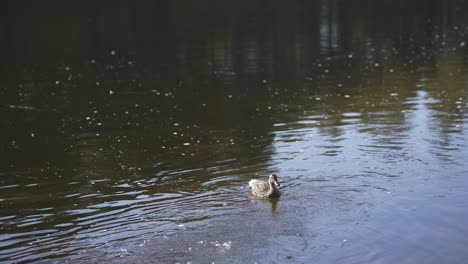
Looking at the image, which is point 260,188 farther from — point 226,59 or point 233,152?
point 226,59

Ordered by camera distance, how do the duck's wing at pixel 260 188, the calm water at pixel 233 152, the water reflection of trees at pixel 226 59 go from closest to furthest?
the calm water at pixel 233 152 < the duck's wing at pixel 260 188 < the water reflection of trees at pixel 226 59

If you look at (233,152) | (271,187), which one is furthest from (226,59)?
(271,187)

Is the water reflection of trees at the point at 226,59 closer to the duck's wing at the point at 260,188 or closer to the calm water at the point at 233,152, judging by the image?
the calm water at the point at 233,152

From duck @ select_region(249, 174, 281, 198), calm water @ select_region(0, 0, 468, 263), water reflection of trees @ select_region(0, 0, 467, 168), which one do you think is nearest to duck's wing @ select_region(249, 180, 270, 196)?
duck @ select_region(249, 174, 281, 198)

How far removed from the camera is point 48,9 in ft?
208

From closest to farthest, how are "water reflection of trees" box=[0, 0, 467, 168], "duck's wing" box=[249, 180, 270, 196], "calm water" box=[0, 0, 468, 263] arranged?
"calm water" box=[0, 0, 468, 263]
"duck's wing" box=[249, 180, 270, 196]
"water reflection of trees" box=[0, 0, 467, 168]

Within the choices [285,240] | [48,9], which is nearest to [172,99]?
[285,240]

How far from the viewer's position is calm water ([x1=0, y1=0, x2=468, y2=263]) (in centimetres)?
1278

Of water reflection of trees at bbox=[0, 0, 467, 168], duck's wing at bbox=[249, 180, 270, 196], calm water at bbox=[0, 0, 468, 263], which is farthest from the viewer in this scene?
water reflection of trees at bbox=[0, 0, 467, 168]

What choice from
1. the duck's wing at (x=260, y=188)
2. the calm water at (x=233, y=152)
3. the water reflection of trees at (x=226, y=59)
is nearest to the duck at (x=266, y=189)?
the duck's wing at (x=260, y=188)

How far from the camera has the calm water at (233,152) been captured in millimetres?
12781

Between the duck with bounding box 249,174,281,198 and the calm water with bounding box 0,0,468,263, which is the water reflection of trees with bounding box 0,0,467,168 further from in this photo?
the duck with bounding box 249,174,281,198

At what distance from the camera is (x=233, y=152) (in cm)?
1872

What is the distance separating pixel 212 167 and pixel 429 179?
16.6ft
